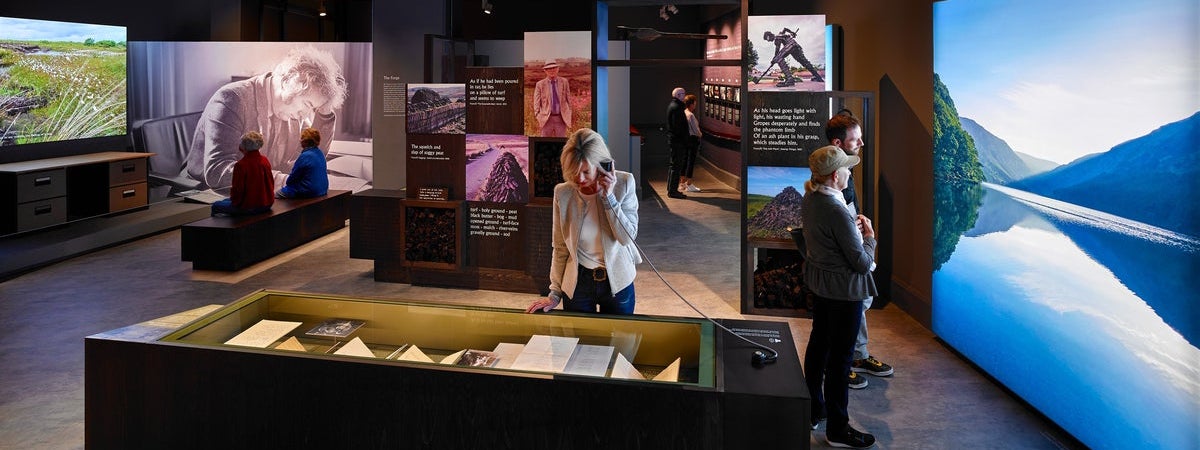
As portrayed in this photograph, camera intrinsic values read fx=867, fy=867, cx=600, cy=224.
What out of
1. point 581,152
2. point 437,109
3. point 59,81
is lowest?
point 581,152

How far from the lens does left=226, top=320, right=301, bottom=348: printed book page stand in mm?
3135

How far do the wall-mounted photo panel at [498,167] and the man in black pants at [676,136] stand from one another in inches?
230

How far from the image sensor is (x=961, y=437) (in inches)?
164

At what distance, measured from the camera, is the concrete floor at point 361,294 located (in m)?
4.30

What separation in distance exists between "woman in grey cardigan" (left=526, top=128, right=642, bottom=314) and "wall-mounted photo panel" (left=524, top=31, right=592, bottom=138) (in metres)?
3.01

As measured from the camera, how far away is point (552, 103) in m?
6.67

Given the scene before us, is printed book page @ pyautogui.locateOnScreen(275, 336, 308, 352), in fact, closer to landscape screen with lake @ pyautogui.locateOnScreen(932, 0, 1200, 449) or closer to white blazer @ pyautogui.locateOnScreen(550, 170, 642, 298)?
white blazer @ pyautogui.locateOnScreen(550, 170, 642, 298)

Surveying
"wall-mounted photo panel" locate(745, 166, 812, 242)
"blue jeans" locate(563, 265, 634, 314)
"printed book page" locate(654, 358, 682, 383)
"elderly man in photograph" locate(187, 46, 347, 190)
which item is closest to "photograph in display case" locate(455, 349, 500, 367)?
"printed book page" locate(654, 358, 682, 383)

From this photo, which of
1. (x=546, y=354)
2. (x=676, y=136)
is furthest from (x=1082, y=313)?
(x=676, y=136)

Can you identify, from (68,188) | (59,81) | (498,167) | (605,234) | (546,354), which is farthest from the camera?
(59,81)

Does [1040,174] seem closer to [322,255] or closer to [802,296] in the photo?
[802,296]

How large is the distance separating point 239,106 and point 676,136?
6.01 m

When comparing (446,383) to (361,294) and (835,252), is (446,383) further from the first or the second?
(361,294)

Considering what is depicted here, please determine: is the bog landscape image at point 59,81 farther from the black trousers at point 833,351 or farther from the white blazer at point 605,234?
the black trousers at point 833,351
